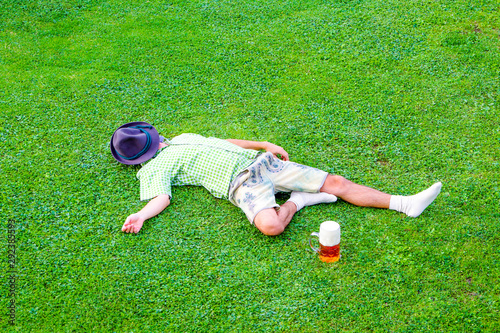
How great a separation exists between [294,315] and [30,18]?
23.9 feet

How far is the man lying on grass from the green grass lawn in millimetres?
130

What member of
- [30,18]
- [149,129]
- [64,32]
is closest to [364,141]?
[149,129]

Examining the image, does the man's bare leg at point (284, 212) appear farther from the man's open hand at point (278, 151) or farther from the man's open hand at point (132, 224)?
the man's open hand at point (132, 224)

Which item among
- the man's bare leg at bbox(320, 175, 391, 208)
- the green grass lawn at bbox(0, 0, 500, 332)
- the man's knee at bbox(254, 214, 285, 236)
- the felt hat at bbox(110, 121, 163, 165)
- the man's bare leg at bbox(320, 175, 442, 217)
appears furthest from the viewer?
the felt hat at bbox(110, 121, 163, 165)

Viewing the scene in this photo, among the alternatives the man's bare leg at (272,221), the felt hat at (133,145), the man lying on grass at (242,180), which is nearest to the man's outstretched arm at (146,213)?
the man lying on grass at (242,180)

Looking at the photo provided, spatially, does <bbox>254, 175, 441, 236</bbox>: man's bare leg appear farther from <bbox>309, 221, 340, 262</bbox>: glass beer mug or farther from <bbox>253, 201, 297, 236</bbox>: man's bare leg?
<bbox>309, 221, 340, 262</bbox>: glass beer mug

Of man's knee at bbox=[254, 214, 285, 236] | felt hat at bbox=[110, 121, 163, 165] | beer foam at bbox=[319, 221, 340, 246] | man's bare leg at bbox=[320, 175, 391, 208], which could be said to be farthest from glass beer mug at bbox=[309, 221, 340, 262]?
felt hat at bbox=[110, 121, 163, 165]

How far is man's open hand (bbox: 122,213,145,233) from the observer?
4363 millimetres

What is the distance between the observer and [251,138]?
5.64 metres

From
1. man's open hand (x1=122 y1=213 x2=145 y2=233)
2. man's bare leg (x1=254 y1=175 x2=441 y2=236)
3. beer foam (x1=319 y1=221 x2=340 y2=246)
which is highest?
beer foam (x1=319 y1=221 x2=340 y2=246)

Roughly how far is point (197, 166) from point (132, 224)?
34.5 inches

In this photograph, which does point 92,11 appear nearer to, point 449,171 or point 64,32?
point 64,32

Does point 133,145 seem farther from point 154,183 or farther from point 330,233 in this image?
point 330,233

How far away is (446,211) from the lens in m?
4.48
